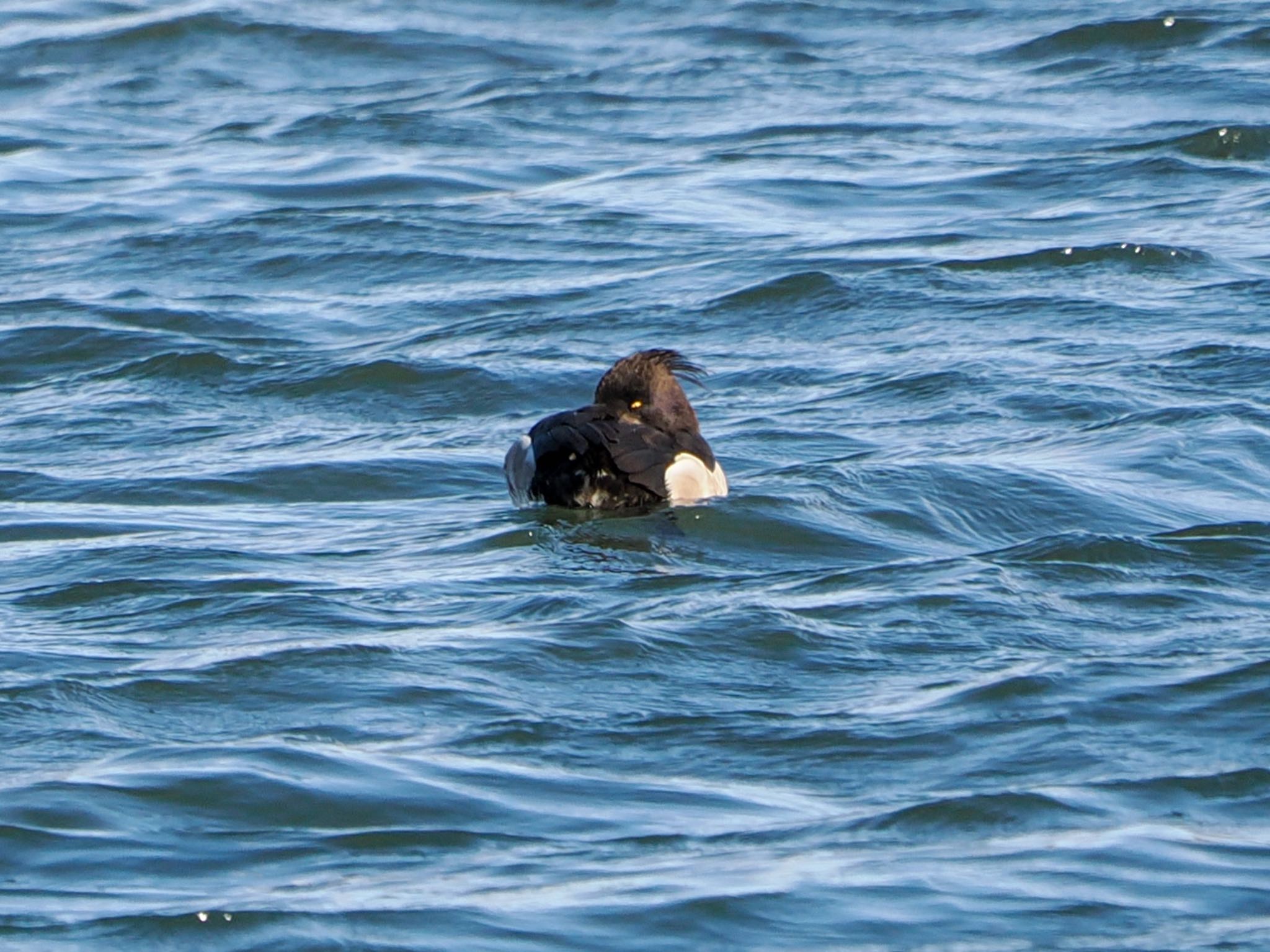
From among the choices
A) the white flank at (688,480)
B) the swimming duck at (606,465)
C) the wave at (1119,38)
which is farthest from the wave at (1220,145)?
the white flank at (688,480)

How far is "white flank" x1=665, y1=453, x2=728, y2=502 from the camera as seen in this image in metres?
8.14

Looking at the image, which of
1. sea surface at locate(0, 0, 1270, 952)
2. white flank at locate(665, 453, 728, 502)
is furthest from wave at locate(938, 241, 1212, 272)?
white flank at locate(665, 453, 728, 502)

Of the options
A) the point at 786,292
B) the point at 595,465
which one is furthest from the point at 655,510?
the point at 786,292

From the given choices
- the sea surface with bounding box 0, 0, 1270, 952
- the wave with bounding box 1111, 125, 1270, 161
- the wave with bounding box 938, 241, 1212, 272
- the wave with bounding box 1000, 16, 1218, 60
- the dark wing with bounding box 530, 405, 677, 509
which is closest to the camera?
the sea surface with bounding box 0, 0, 1270, 952

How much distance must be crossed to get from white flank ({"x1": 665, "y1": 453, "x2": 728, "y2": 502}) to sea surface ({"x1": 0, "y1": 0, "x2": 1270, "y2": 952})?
0.19 m

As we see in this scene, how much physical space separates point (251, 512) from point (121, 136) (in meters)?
8.50

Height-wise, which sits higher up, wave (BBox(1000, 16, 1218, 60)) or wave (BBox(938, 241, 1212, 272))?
wave (BBox(1000, 16, 1218, 60))

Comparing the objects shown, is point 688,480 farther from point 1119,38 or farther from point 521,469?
point 1119,38

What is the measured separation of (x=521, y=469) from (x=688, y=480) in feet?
1.95

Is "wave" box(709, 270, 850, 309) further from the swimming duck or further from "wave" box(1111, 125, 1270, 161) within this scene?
"wave" box(1111, 125, 1270, 161)

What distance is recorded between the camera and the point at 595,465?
814cm

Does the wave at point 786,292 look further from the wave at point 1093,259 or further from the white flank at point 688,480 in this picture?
the white flank at point 688,480

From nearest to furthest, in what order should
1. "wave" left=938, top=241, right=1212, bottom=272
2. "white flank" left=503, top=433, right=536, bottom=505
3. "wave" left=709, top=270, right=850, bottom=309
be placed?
"white flank" left=503, top=433, right=536, bottom=505
"wave" left=709, top=270, right=850, bottom=309
"wave" left=938, top=241, right=1212, bottom=272

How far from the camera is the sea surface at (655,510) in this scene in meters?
4.90
